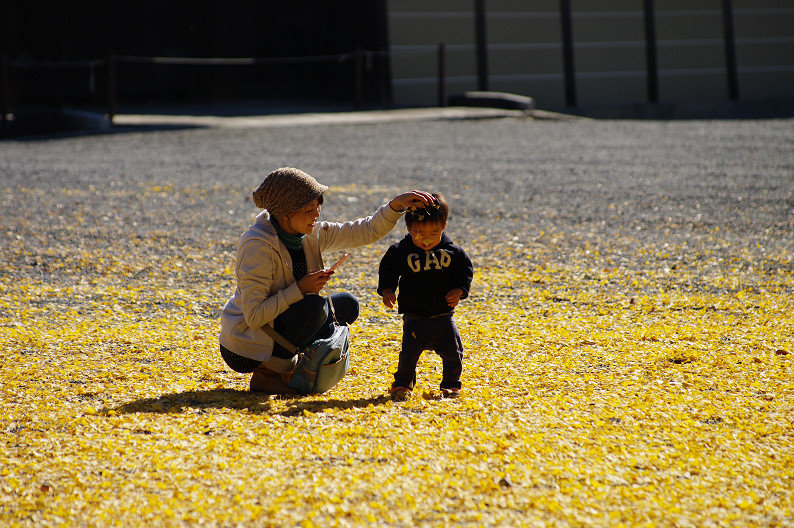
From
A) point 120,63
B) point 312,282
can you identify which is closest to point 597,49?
point 120,63

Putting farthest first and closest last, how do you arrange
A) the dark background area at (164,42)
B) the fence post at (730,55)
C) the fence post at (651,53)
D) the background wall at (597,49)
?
the fence post at (730,55) → the fence post at (651,53) → the background wall at (597,49) → the dark background area at (164,42)

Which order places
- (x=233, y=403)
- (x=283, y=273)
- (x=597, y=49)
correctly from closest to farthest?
1. (x=233, y=403)
2. (x=283, y=273)
3. (x=597, y=49)

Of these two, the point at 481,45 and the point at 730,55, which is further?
the point at 730,55

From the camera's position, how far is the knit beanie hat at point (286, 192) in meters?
3.11

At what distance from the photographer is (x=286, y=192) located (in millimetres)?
3111

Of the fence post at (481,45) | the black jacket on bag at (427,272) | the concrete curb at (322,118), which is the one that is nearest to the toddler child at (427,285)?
the black jacket on bag at (427,272)

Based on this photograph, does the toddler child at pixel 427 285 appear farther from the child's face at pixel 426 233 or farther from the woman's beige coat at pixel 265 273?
the woman's beige coat at pixel 265 273

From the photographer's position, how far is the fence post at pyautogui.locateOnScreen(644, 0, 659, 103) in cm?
1694

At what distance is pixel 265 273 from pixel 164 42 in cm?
1352

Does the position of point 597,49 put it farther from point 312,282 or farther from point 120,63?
point 312,282

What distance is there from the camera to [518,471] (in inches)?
98.0

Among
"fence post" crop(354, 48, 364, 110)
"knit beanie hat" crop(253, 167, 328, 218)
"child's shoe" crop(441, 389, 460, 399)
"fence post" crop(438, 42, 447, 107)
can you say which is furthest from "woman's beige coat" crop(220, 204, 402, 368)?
"fence post" crop(438, 42, 447, 107)

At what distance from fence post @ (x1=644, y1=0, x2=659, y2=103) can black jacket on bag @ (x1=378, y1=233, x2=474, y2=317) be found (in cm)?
1539

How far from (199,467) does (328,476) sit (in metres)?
0.41
